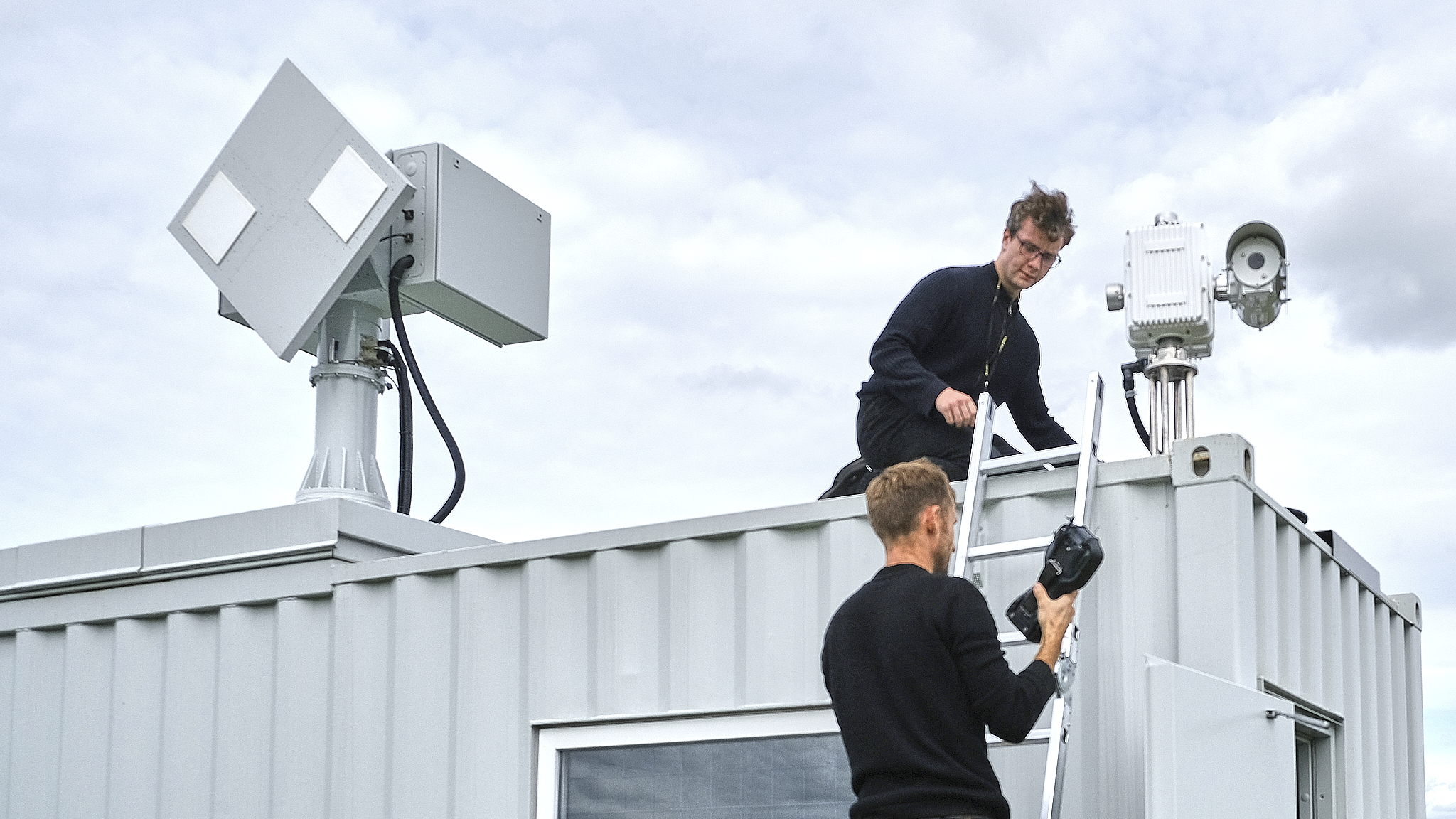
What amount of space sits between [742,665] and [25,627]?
3.51 m

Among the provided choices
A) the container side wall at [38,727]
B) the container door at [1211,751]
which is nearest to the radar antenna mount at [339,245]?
the container side wall at [38,727]

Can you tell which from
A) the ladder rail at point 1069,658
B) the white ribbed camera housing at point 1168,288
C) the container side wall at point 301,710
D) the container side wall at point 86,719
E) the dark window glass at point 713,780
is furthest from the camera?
the container side wall at point 86,719

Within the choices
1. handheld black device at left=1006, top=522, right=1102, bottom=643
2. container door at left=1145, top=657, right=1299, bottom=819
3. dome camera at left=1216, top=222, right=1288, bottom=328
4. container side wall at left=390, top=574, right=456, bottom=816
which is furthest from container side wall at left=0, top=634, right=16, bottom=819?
dome camera at left=1216, top=222, right=1288, bottom=328

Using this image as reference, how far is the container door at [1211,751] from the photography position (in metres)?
3.84

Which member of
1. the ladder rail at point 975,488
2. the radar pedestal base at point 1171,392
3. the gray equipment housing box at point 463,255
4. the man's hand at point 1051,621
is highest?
the gray equipment housing box at point 463,255

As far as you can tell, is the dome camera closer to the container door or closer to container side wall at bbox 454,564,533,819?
the container door

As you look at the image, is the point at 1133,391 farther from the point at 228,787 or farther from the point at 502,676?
the point at 228,787

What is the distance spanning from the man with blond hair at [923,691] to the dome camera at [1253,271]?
244 centimetres

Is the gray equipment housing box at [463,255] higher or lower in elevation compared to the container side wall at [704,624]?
higher

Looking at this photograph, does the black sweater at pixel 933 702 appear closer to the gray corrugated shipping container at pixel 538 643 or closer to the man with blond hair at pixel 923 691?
the man with blond hair at pixel 923 691

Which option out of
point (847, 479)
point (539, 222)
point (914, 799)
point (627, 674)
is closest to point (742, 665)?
point (627, 674)

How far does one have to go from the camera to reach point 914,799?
3521 millimetres

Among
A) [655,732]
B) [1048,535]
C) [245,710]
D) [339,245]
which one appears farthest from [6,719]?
[1048,535]

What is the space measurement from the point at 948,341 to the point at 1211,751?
1850 millimetres
